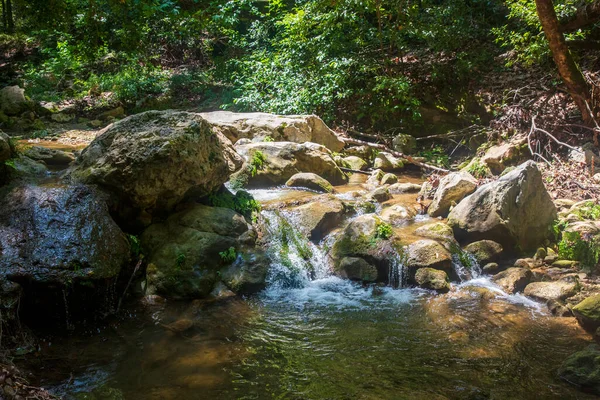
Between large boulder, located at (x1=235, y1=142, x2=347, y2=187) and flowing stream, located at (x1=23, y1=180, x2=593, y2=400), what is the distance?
9.64 feet

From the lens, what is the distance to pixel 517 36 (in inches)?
366

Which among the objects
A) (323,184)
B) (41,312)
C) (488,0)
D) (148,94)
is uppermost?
(488,0)

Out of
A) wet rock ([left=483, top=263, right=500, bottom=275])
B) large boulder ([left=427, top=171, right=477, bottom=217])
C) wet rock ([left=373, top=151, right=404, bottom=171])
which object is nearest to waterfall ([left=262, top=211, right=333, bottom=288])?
large boulder ([left=427, top=171, right=477, bottom=217])

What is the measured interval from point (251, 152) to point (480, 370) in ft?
19.3

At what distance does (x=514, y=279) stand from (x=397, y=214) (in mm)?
2201

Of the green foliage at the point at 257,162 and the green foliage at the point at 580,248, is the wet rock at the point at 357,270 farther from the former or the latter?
the green foliage at the point at 257,162

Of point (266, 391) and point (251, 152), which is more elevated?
point (251, 152)

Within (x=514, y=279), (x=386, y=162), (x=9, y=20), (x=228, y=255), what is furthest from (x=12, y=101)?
(x=514, y=279)

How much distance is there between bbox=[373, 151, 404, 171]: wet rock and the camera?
33.6 ft

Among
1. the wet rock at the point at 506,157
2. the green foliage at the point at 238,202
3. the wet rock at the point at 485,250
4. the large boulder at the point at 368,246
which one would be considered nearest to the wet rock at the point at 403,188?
the wet rock at the point at 506,157

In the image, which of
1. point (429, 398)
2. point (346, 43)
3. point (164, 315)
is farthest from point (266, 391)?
point (346, 43)

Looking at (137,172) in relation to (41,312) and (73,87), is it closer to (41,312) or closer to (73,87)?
(41,312)

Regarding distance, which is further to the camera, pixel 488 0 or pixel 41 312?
pixel 488 0

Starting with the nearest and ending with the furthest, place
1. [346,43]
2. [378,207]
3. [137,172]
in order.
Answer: [137,172] → [378,207] → [346,43]
